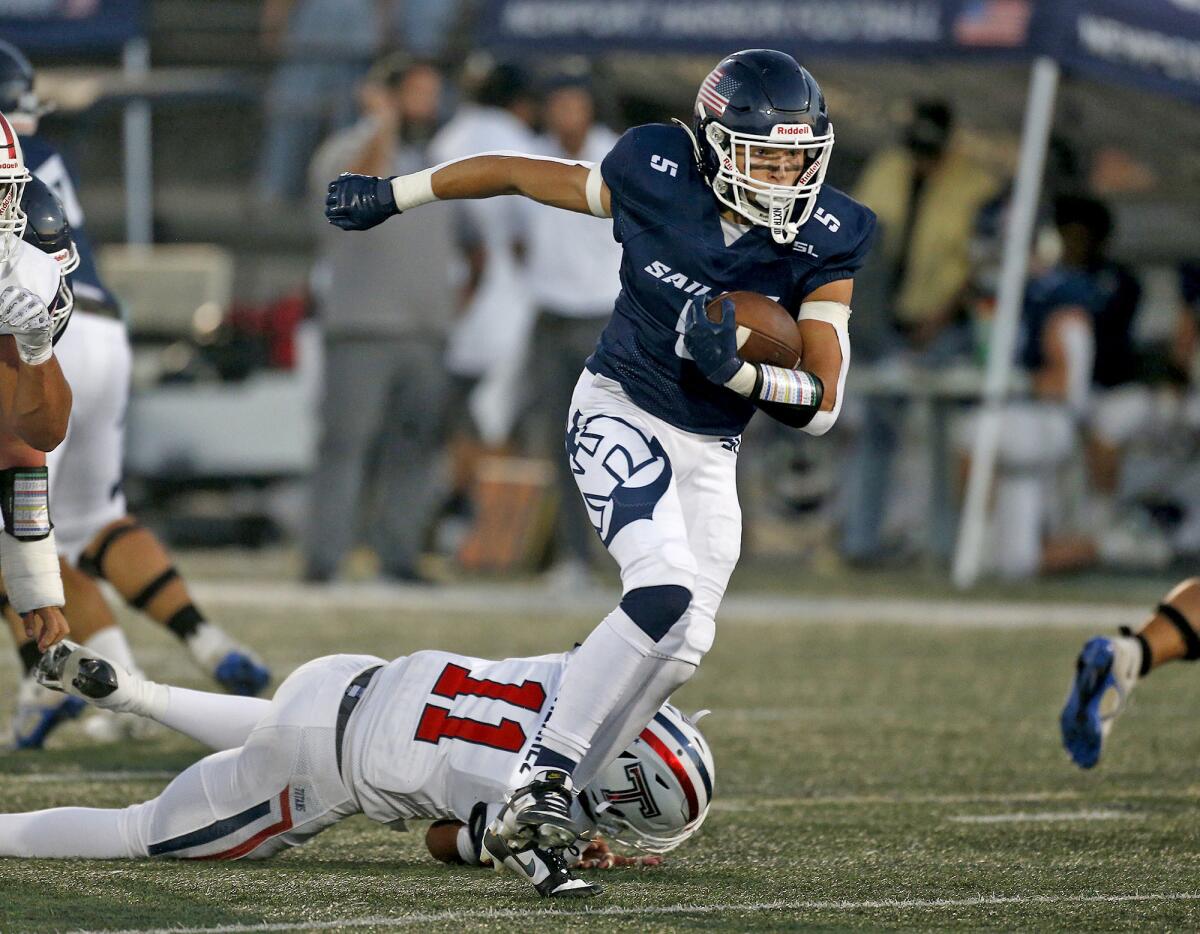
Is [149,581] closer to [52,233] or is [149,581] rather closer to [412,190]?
[412,190]

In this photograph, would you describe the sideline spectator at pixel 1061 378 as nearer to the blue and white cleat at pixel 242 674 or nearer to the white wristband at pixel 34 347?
the blue and white cleat at pixel 242 674

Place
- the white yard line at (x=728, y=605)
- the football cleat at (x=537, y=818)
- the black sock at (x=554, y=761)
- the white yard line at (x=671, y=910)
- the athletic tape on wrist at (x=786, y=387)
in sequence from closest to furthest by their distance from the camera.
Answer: the white yard line at (x=671, y=910) → the football cleat at (x=537, y=818) → the black sock at (x=554, y=761) → the athletic tape on wrist at (x=786, y=387) → the white yard line at (x=728, y=605)

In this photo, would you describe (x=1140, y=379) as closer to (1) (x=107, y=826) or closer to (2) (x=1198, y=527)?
(2) (x=1198, y=527)

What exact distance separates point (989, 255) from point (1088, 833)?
628 centimetres

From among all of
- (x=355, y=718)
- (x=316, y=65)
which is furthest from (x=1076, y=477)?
(x=355, y=718)

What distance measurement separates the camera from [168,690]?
165 inches

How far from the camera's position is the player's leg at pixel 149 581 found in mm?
5730

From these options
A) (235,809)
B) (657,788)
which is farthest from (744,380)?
(235,809)

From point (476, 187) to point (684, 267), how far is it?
484 millimetres

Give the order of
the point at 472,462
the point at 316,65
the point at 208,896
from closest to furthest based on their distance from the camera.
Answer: the point at 208,896 → the point at 472,462 → the point at 316,65

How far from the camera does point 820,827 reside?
15.2 ft

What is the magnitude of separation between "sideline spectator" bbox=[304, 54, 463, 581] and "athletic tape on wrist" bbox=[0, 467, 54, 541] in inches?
196

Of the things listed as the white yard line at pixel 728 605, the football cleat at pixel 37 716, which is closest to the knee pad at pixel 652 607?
the football cleat at pixel 37 716

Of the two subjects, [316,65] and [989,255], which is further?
[316,65]
